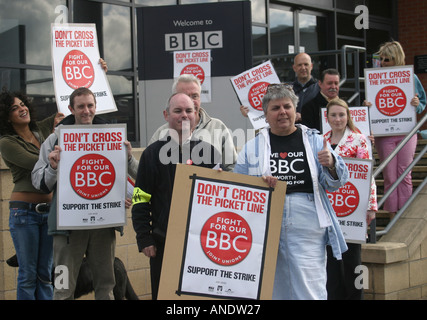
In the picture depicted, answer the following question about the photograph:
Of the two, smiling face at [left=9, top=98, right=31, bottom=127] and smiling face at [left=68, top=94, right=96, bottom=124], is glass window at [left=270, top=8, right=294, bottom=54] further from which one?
smiling face at [left=68, top=94, right=96, bottom=124]

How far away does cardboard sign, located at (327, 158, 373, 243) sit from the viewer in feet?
19.2

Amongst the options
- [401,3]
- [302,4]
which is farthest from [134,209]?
[401,3]

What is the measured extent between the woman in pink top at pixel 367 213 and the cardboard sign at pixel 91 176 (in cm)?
200

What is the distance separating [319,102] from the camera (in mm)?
7285

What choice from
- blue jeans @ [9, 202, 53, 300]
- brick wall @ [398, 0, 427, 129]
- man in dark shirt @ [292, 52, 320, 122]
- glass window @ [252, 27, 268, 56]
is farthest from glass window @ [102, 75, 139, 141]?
brick wall @ [398, 0, 427, 129]

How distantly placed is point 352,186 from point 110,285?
7.48 ft

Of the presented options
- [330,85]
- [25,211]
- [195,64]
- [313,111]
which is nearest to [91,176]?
[25,211]

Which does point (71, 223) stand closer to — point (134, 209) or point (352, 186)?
point (134, 209)

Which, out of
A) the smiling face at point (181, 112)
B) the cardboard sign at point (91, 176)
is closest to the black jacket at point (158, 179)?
the smiling face at point (181, 112)

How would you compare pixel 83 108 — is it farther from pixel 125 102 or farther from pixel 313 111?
pixel 125 102

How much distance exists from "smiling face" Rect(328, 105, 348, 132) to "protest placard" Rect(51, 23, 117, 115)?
1957 mm

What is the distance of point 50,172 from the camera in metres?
4.93

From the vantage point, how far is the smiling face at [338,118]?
19.5 ft

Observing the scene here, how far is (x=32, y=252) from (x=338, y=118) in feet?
9.49
